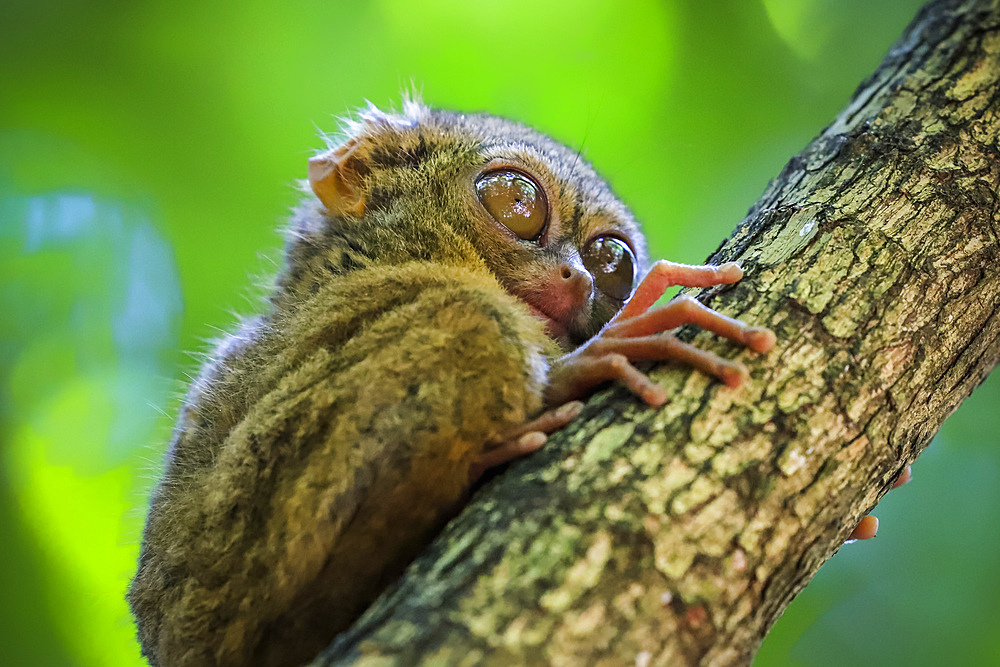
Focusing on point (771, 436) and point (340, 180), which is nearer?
point (771, 436)

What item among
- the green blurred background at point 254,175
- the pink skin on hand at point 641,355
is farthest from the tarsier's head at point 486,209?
the green blurred background at point 254,175

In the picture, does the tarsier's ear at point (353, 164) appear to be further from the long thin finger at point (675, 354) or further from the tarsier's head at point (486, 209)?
the long thin finger at point (675, 354)

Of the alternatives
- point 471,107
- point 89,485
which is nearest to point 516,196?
point 471,107

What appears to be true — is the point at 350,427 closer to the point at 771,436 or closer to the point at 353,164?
the point at 771,436

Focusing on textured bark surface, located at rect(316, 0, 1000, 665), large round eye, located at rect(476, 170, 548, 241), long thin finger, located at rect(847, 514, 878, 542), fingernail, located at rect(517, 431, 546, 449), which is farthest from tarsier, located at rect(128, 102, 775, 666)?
long thin finger, located at rect(847, 514, 878, 542)

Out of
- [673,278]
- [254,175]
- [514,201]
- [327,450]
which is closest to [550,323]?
[514,201]

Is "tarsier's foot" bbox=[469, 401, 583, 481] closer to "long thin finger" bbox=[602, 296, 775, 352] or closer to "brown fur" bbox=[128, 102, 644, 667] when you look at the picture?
"brown fur" bbox=[128, 102, 644, 667]
